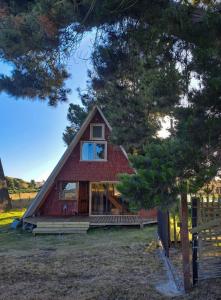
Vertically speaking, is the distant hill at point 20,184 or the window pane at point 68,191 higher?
the distant hill at point 20,184

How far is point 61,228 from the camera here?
15906 mm

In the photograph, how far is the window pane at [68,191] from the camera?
19453mm

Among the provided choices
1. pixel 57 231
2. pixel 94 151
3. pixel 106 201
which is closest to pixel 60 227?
pixel 57 231

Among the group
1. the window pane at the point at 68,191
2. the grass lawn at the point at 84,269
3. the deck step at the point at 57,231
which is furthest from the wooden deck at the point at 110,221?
the grass lawn at the point at 84,269

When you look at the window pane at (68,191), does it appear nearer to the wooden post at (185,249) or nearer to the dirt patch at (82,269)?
the dirt patch at (82,269)

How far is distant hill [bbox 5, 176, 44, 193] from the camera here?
3653 centimetres

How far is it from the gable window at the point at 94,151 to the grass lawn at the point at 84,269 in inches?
245

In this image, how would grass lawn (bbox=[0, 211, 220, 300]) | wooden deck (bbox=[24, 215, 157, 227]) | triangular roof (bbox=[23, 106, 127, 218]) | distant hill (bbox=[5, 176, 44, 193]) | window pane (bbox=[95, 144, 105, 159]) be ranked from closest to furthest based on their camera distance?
grass lawn (bbox=[0, 211, 220, 300]) → wooden deck (bbox=[24, 215, 157, 227]) → triangular roof (bbox=[23, 106, 127, 218]) → window pane (bbox=[95, 144, 105, 159]) → distant hill (bbox=[5, 176, 44, 193])

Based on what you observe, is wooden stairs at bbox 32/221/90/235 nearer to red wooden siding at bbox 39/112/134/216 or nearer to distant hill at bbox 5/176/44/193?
red wooden siding at bbox 39/112/134/216

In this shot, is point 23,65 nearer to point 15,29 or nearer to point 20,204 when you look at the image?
point 15,29

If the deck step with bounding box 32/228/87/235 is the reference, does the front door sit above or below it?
above

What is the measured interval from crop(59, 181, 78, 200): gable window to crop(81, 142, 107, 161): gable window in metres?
1.51

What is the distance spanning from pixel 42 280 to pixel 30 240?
7.22 meters

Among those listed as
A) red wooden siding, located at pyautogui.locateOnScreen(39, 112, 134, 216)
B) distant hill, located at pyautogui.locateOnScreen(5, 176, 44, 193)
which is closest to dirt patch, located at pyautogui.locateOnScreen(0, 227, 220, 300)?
red wooden siding, located at pyautogui.locateOnScreen(39, 112, 134, 216)
